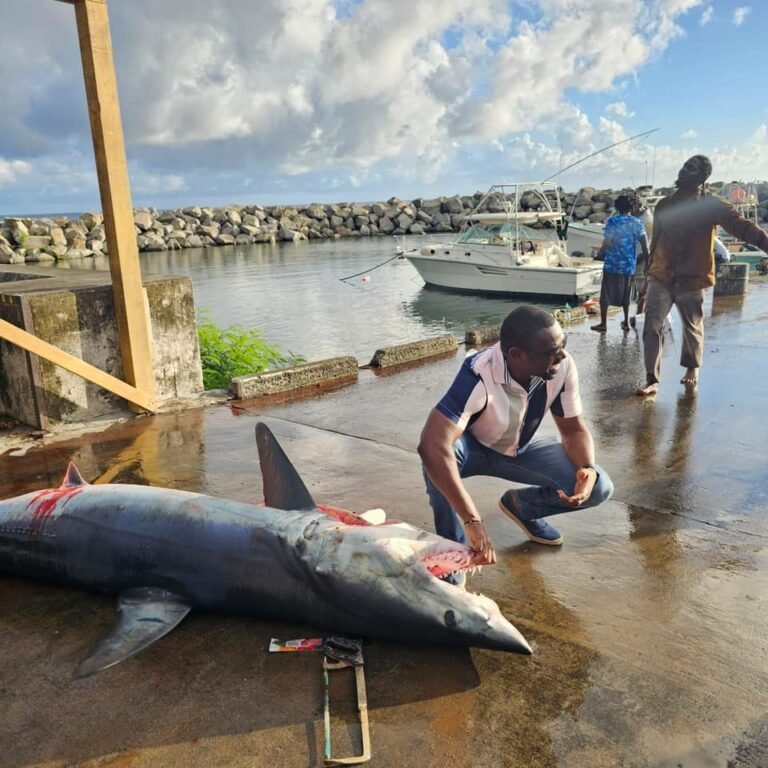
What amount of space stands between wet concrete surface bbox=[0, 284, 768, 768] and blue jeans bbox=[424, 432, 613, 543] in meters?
0.28

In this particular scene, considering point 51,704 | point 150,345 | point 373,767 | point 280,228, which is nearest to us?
point 373,767

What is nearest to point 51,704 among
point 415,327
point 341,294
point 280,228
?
point 415,327

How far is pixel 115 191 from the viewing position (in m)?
5.90

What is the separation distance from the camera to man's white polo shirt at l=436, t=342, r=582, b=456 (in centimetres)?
325

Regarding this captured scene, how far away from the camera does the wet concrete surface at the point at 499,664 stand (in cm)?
241

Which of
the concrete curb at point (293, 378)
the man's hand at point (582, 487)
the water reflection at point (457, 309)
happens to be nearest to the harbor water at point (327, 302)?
the water reflection at point (457, 309)

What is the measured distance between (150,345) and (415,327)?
16.7 metres

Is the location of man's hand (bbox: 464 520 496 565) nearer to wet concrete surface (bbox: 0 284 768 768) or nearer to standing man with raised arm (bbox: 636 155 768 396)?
wet concrete surface (bbox: 0 284 768 768)

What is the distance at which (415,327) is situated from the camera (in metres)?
22.9

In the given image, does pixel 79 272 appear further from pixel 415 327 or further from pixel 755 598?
pixel 415 327

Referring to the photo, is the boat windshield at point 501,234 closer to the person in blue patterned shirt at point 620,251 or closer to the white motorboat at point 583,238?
the white motorboat at point 583,238

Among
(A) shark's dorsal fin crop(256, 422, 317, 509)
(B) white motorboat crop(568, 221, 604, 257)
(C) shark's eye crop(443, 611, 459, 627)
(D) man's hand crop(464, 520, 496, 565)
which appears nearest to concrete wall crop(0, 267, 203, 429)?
(A) shark's dorsal fin crop(256, 422, 317, 509)

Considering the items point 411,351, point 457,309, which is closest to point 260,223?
point 457,309

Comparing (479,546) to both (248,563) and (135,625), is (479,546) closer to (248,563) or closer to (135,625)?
(248,563)
